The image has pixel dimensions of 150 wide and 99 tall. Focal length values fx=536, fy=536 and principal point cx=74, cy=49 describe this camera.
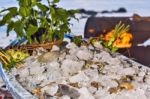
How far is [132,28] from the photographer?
14.1ft

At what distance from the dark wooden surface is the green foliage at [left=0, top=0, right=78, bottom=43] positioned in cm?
81

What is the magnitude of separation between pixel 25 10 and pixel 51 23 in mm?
179

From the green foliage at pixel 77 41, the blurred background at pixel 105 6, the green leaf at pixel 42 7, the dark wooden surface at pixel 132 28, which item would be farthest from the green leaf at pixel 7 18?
the blurred background at pixel 105 6

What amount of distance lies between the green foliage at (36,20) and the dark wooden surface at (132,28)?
81cm

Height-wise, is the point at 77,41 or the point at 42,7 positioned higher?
the point at 42,7

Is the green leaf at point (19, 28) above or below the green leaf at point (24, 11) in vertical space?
below

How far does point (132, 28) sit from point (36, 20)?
4.53 feet

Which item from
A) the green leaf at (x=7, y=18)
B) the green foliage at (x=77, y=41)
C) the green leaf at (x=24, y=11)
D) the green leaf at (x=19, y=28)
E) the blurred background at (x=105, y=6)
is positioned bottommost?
the blurred background at (x=105, y=6)

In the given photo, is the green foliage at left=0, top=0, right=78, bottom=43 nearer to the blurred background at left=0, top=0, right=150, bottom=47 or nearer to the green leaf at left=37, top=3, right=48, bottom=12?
the green leaf at left=37, top=3, right=48, bottom=12

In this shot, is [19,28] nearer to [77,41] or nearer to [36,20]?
[36,20]

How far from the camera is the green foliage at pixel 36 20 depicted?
9.68 ft

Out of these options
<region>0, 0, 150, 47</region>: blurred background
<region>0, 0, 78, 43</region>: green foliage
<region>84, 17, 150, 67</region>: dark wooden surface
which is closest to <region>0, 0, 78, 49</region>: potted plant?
<region>0, 0, 78, 43</region>: green foliage

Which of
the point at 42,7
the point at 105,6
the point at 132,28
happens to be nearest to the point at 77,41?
the point at 42,7

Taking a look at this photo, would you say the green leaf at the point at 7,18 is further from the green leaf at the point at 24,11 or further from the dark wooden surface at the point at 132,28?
the dark wooden surface at the point at 132,28
